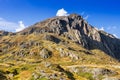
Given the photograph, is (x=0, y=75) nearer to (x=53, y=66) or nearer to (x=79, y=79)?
(x=53, y=66)

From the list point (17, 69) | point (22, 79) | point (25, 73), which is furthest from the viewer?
point (17, 69)

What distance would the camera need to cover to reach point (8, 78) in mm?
161875

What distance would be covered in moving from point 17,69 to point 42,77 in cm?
3480

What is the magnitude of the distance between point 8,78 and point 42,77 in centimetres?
2454

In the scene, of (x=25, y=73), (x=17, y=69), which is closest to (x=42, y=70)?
(x=25, y=73)

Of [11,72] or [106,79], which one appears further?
[106,79]

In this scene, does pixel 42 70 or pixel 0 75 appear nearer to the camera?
pixel 0 75

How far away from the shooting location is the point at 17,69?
190 metres

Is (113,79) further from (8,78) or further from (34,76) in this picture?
(8,78)

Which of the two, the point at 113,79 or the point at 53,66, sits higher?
the point at 53,66

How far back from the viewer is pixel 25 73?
174125 mm

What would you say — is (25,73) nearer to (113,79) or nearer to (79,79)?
(79,79)

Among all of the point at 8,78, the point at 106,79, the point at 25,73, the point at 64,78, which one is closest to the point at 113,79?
the point at 106,79

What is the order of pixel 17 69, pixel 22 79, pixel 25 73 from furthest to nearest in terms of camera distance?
pixel 17 69, pixel 25 73, pixel 22 79
